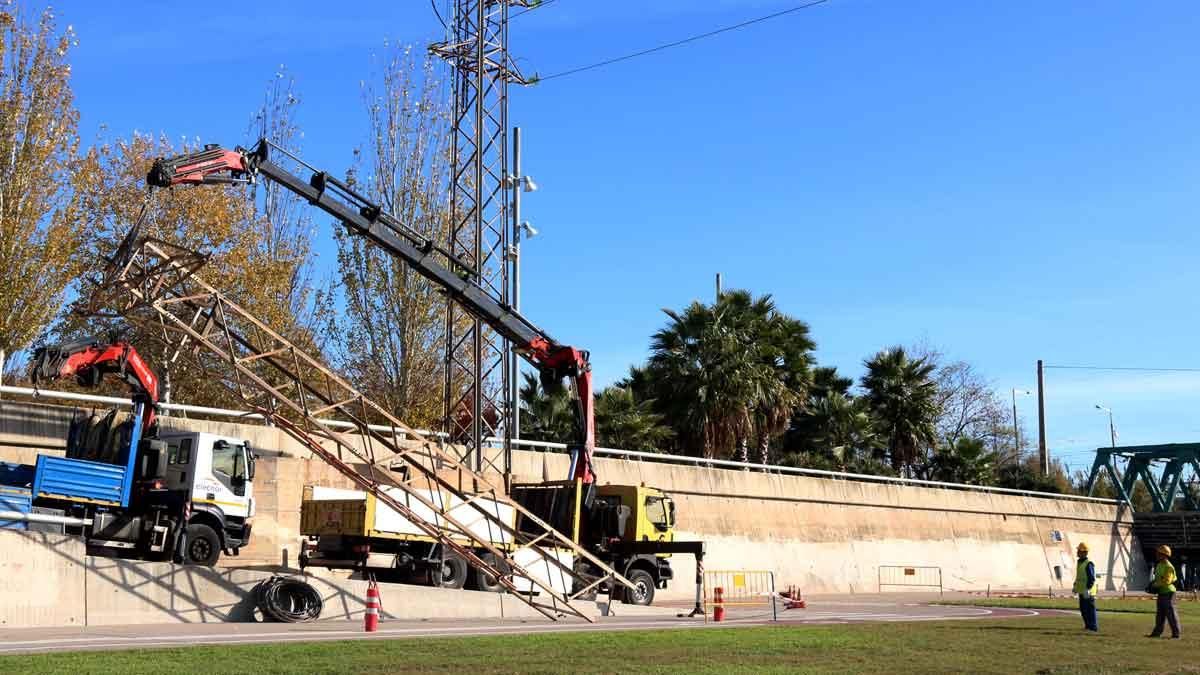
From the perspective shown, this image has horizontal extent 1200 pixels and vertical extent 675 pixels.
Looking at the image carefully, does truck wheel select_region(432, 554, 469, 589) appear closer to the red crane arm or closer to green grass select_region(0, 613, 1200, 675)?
the red crane arm

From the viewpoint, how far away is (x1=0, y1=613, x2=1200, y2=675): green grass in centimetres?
1277

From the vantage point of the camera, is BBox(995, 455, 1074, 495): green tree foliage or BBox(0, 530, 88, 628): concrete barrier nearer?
BBox(0, 530, 88, 628): concrete barrier

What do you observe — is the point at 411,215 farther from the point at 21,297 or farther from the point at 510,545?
the point at 510,545

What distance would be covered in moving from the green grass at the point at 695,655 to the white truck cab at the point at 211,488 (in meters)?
7.83

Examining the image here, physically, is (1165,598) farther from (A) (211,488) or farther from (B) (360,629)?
(A) (211,488)

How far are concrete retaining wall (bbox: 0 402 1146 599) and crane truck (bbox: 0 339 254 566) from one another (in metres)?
3.25

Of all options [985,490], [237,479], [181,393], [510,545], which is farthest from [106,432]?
[985,490]

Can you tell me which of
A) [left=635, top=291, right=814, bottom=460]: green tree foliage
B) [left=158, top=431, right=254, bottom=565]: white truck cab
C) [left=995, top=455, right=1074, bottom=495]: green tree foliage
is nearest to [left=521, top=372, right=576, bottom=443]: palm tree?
[left=635, top=291, right=814, bottom=460]: green tree foliage

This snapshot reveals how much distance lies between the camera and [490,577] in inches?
945

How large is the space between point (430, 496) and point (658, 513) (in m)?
7.74

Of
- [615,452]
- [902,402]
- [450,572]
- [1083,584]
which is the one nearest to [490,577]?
[450,572]

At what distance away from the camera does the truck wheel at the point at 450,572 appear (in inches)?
968

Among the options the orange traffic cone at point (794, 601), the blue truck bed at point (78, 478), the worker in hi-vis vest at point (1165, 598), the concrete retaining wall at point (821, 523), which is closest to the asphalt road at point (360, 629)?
the orange traffic cone at point (794, 601)

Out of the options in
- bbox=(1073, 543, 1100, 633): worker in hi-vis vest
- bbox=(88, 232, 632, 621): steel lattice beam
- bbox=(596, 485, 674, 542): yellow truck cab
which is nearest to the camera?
bbox=(1073, 543, 1100, 633): worker in hi-vis vest
